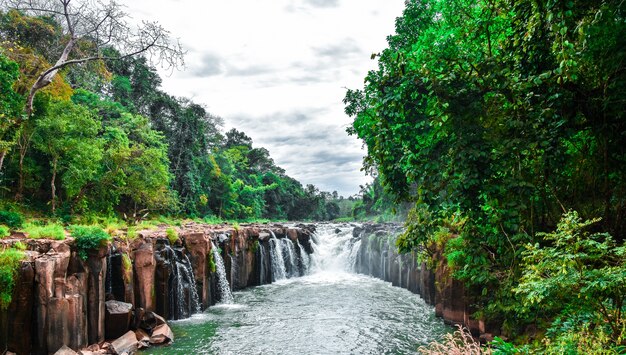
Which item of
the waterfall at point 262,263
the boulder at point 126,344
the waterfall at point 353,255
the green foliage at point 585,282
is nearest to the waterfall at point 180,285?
the boulder at point 126,344

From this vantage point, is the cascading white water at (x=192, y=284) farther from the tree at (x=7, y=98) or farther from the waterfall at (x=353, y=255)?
the waterfall at (x=353, y=255)

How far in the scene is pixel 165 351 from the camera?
11117 millimetres

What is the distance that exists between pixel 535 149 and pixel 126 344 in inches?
438

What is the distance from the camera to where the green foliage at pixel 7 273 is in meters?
8.59

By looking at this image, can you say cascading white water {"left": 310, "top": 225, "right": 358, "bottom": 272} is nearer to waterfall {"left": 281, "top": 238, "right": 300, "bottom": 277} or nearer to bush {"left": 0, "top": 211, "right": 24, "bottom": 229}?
waterfall {"left": 281, "top": 238, "right": 300, "bottom": 277}

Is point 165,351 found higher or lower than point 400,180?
lower

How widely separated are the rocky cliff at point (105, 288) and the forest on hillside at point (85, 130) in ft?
17.0

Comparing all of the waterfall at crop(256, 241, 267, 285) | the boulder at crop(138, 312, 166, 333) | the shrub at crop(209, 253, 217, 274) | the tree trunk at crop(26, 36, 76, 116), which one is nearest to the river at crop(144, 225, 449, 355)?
the boulder at crop(138, 312, 166, 333)

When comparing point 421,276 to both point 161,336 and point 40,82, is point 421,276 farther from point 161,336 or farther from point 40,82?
point 40,82

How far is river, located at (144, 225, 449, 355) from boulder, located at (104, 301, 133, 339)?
1103 mm

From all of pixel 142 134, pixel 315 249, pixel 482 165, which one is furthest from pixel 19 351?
pixel 315 249

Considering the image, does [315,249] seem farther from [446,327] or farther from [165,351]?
[165,351]

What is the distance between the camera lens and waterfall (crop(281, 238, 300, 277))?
89.1 ft

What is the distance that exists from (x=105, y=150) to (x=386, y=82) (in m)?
20.2
